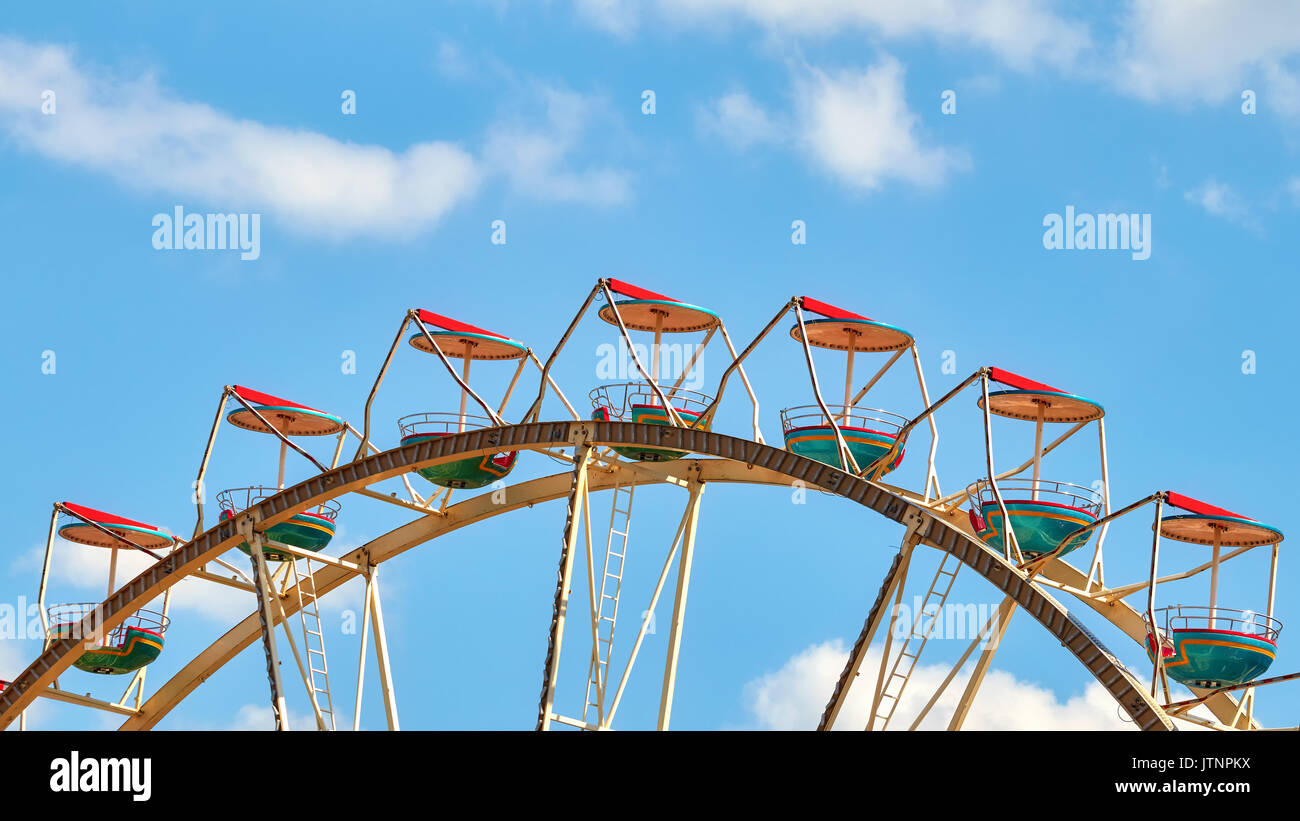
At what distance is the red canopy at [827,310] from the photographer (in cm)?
3225

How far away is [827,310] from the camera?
32.5 m

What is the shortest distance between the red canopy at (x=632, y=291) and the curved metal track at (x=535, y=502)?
2708 mm

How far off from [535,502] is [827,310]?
10.4m

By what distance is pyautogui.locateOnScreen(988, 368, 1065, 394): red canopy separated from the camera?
31.0 m

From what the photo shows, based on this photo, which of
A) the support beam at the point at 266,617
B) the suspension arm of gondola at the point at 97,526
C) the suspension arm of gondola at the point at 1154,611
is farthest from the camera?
the suspension arm of gondola at the point at 97,526

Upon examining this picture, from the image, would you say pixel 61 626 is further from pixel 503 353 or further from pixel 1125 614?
pixel 1125 614

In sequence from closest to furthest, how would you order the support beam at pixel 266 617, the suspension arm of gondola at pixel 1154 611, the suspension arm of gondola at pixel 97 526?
the suspension arm of gondola at pixel 1154 611
the support beam at pixel 266 617
the suspension arm of gondola at pixel 97 526

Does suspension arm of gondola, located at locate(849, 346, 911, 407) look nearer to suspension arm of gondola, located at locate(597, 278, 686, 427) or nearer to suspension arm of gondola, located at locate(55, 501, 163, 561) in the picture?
suspension arm of gondola, located at locate(597, 278, 686, 427)

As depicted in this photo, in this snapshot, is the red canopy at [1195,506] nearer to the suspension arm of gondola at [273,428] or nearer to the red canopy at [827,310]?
the red canopy at [827,310]

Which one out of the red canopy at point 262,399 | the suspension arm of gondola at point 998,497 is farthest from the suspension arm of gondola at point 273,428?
the suspension arm of gondola at point 998,497

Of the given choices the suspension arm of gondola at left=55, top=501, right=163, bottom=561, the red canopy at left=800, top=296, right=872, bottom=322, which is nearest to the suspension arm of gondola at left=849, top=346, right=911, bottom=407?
the red canopy at left=800, top=296, right=872, bottom=322

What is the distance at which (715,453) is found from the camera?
32406mm

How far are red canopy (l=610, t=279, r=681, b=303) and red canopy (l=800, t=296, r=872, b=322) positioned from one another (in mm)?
3354
